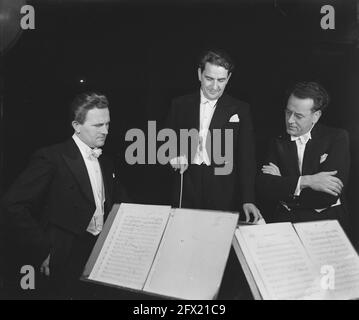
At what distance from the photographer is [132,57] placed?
9.07ft

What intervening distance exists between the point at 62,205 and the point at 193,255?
0.86m

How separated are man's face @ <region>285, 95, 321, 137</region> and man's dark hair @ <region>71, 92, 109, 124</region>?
1.15 metres

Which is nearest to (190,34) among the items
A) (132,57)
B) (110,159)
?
(132,57)

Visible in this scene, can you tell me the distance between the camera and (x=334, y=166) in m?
2.62

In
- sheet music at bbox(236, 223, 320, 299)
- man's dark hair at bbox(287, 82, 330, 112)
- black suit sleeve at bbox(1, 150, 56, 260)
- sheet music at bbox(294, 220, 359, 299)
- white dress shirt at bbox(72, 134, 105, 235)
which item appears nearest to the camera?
sheet music at bbox(236, 223, 320, 299)

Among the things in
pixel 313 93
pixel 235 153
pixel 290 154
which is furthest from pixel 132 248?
pixel 313 93

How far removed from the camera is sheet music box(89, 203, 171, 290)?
2.21 m

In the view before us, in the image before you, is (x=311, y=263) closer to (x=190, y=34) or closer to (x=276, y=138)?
(x=276, y=138)

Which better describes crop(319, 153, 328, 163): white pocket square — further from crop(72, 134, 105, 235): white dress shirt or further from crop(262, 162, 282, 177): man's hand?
crop(72, 134, 105, 235): white dress shirt

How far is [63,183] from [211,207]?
0.89 metres

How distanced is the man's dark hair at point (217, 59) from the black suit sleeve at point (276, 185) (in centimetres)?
63

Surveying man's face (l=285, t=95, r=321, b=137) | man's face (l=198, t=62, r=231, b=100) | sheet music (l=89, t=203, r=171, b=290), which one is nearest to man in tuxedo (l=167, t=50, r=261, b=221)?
man's face (l=198, t=62, r=231, b=100)

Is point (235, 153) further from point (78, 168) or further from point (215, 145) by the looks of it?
point (78, 168)
